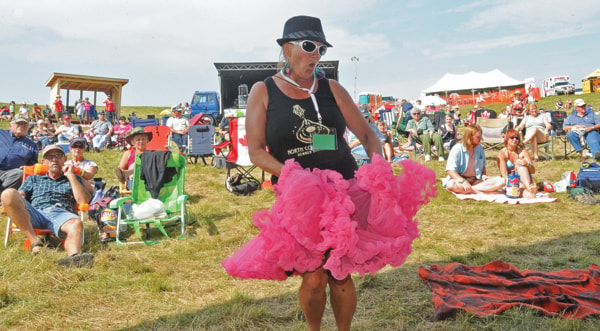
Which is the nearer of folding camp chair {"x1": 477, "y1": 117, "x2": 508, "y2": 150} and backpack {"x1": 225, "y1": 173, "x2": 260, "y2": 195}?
backpack {"x1": 225, "y1": 173, "x2": 260, "y2": 195}

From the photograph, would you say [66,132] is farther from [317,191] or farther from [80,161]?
[317,191]

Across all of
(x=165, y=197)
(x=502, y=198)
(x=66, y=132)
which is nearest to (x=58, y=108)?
(x=66, y=132)

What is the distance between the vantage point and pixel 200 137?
12016mm

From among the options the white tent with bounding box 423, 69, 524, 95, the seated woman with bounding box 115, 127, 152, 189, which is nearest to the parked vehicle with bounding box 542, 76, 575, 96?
the white tent with bounding box 423, 69, 524, 95

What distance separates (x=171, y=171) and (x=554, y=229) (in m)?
4.86

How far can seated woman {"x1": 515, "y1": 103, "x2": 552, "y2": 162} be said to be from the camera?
11.2 metres

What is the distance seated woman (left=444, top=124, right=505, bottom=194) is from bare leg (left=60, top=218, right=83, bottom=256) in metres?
5.65

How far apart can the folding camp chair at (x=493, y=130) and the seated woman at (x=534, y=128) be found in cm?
46

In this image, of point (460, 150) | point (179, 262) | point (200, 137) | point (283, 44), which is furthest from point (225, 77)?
point (283, 44)

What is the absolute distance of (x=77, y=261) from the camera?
4.46 metres

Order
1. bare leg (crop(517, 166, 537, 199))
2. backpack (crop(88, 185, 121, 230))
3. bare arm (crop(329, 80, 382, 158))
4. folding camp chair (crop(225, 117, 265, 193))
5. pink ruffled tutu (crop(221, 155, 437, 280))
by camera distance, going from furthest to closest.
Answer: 1. folding camp chair (crop(225, 117, 265, 193))
2. bare leg (crop(517, 166, 537, 199))
3. backpack (crop(88, 185, 121, 230))
4. bare arm (crop(329, 80, 382, 158))
5. pink ruffled tutu (crop(221, 155, 437, 280))

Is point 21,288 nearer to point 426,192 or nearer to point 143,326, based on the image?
point 143,326

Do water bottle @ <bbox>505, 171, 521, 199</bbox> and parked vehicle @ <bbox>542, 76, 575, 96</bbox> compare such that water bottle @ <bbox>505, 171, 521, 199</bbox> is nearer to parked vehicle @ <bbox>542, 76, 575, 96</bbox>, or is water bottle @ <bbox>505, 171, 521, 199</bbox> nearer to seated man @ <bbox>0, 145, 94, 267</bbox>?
seated man @ <bbox>0, 145, 94, 267</bbox>

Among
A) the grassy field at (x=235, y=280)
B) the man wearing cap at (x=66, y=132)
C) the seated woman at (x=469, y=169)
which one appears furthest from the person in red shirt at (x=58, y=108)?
the seated woman at (x=469, y=169)
